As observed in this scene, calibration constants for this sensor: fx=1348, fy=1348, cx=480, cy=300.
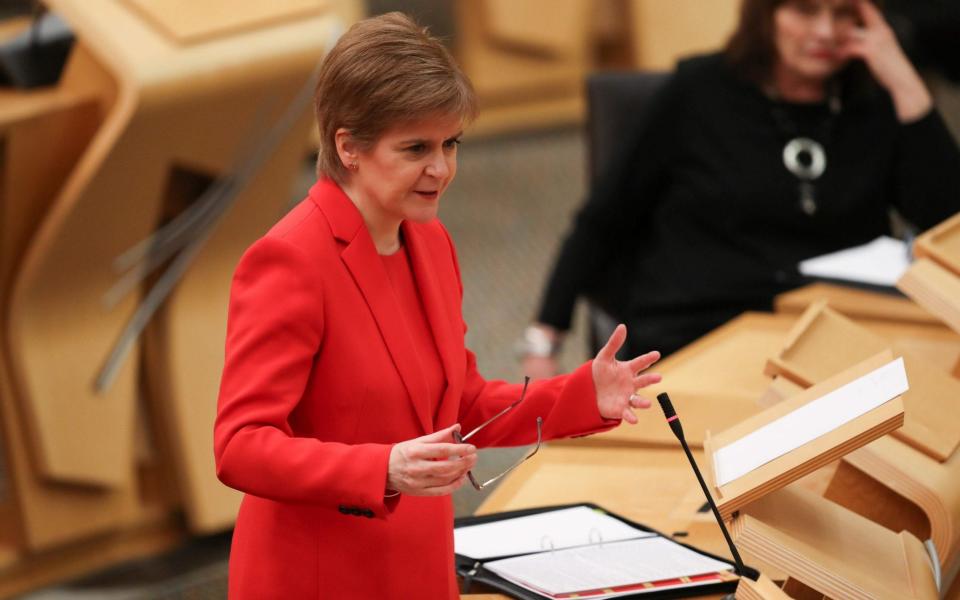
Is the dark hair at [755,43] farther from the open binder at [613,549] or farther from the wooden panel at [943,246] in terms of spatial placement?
the open binder at [613,549]

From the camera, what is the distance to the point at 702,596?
1606mm

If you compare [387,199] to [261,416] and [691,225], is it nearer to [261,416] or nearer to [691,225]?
[261,416]

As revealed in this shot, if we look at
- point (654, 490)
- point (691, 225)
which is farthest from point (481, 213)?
point (654, 490)

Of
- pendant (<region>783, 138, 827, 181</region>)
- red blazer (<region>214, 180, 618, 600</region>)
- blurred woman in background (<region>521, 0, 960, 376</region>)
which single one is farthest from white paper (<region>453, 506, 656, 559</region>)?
pendant (<region>783, 138, 827, 181</region>)

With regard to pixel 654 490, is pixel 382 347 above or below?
above

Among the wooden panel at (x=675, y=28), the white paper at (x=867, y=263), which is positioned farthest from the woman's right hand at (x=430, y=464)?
the wooden panel at (x=675, y=28)

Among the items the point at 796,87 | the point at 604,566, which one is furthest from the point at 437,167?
the point at 796,87

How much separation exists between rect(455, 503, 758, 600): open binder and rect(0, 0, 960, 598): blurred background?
143cm

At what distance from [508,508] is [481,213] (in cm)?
382

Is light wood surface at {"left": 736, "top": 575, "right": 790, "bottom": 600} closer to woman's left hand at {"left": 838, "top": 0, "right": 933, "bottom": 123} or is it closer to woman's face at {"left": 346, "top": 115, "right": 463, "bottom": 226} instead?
woman's face at {"left": 346, "top": 115, "right": 463, "bottom": 226}

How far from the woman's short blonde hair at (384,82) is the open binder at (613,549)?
0.58 metres

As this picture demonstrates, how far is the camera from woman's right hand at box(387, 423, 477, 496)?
4.00ft

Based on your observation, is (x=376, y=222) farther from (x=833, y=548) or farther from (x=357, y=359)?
(x=833, y=548)

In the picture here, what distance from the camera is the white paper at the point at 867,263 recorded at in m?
2.62
